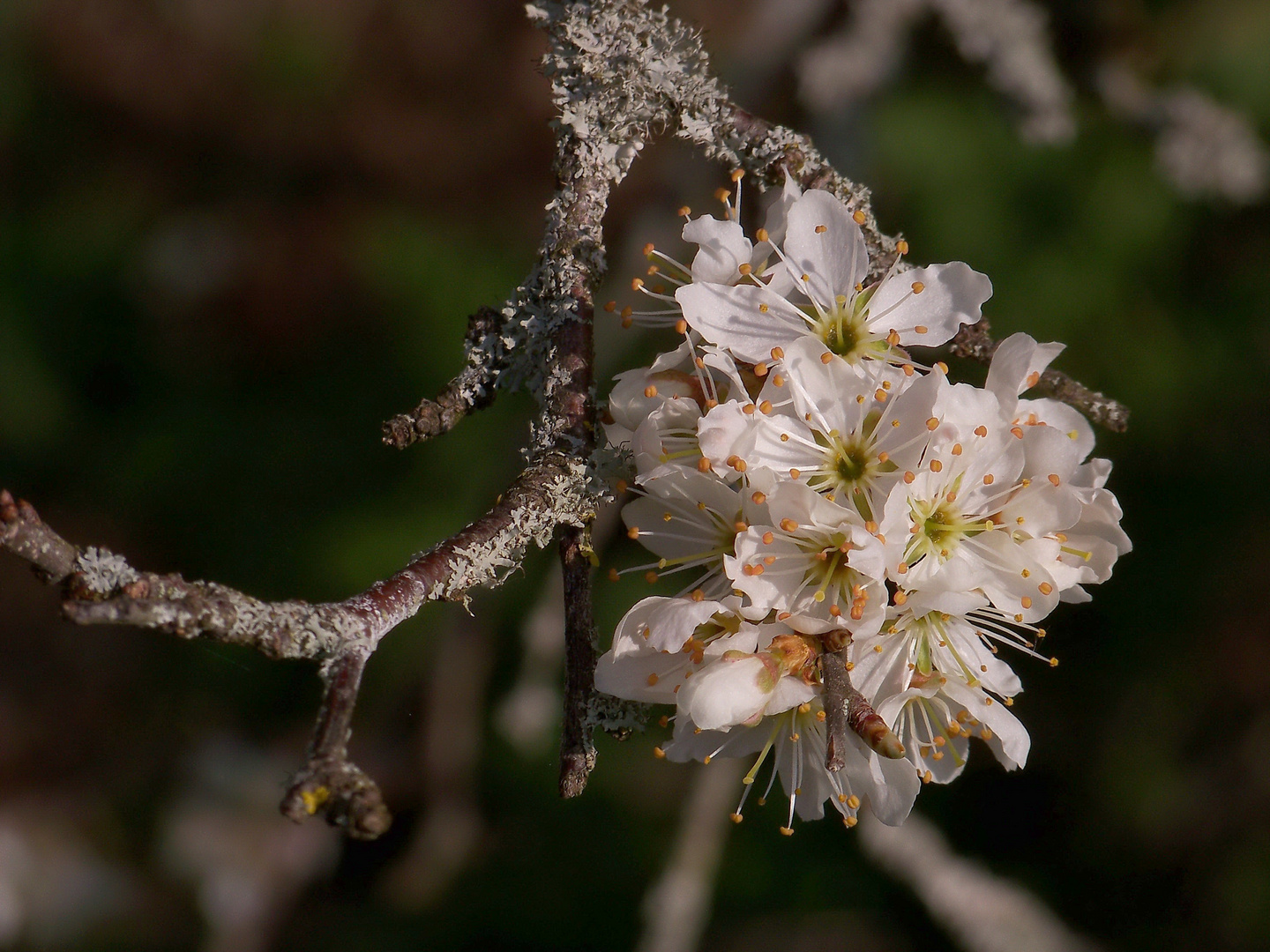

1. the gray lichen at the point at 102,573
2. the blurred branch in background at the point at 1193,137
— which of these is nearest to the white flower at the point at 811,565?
the gray lichen at the point at 102,573

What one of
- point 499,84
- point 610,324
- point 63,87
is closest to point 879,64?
point 610,324

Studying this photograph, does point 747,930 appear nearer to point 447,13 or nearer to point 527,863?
point 527,863

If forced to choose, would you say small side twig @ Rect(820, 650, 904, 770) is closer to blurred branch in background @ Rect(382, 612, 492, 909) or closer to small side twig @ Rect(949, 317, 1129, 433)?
small side twig @ Rect(949, 317, 1129, 433)

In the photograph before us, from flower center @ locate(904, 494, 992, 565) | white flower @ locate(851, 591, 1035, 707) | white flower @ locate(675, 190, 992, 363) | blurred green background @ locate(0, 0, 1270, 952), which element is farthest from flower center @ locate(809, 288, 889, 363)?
blurred green background @ locate(0, 0, 1270, 952)

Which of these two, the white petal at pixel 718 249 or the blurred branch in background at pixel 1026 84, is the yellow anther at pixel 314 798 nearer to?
the white petal at pixel 718 249

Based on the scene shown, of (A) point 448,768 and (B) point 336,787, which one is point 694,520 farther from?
(A) point 448,768

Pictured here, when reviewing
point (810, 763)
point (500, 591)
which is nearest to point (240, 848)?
point (500, 591)

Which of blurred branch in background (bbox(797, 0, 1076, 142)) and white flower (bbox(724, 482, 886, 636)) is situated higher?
blurred branch in background (bbox(797, 0, 1076, 142))
